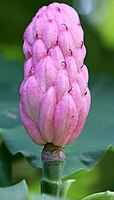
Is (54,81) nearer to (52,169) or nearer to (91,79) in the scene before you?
(52,169)

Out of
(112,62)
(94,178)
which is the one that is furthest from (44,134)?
(112,62)

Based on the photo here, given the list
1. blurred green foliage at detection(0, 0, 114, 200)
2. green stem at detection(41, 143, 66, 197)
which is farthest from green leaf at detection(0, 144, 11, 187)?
green stem at detection(41, 143, 66, 197)

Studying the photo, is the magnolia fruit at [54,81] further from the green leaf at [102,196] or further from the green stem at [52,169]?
the green leaf at [102,196]

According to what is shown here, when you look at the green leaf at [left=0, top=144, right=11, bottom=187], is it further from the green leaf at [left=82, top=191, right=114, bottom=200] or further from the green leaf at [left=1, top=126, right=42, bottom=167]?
the green leaf at [left=82, top=191, right=114, bottom=200]

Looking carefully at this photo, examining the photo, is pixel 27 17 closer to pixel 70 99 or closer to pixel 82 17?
pixel 82 17

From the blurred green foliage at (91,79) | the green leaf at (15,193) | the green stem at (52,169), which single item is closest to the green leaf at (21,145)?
the blurred green foliage at (91,79)

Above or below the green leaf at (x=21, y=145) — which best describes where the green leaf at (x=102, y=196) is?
above

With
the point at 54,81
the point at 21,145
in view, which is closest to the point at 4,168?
the point at 21,145
